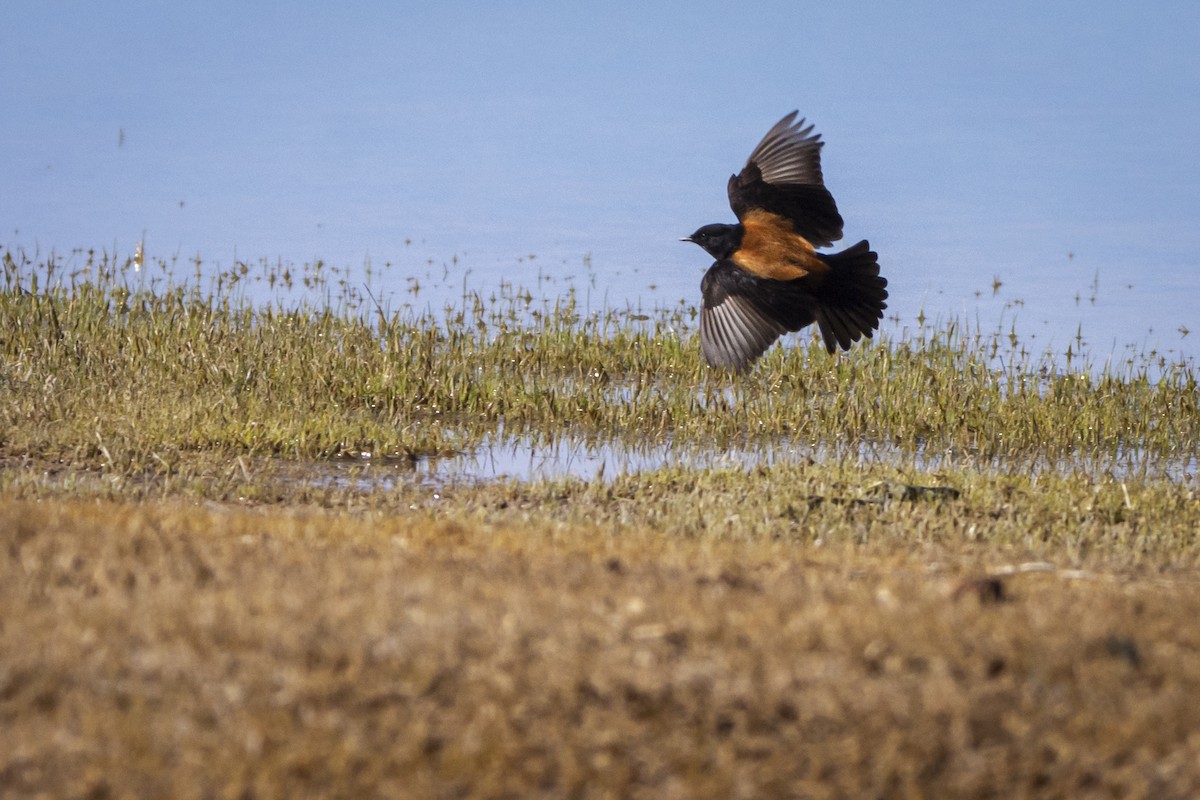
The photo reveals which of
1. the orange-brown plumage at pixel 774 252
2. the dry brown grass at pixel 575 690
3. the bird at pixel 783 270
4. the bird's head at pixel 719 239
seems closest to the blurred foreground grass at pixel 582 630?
the dry brown grass at pixel 575 690

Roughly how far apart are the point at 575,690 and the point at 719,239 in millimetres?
6761

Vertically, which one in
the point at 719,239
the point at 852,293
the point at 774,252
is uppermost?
the point at 719,239

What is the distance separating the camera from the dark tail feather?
884 cm

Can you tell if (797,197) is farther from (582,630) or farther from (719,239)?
(582,630)

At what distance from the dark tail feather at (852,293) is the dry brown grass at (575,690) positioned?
16.4 feet

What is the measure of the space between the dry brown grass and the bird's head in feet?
18.4

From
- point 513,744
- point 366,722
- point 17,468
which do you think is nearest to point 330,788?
point 366,722

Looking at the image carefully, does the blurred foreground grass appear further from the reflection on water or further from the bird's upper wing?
the bird's upper wing

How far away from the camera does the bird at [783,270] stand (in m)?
8.89

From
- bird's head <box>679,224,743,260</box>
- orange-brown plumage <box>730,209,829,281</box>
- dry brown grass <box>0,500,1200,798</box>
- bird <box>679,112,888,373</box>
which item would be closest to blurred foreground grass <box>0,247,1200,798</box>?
dry brown grass <box>0,500,1200,798</box>

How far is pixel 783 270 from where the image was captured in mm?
8898

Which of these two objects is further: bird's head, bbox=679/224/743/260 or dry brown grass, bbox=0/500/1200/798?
bird's head, bbox=679/224/743/260

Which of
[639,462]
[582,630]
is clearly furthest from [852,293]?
[582,630]

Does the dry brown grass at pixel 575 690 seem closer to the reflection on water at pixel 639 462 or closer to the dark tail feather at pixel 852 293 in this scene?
the reflection on water at pixel 639 462
